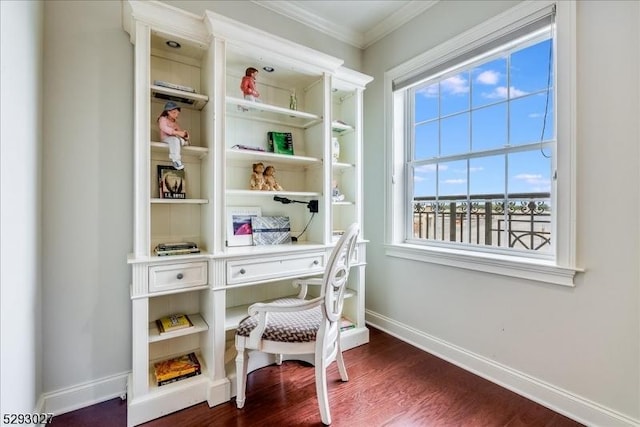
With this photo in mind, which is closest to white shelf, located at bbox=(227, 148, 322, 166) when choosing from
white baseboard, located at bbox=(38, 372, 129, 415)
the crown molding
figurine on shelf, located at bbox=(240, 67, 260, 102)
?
figurine on shelf, located at bbox=(240, 67, 260, 102)

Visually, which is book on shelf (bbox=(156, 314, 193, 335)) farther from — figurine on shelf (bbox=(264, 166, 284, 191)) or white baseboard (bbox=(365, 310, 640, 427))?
white baseboard (bbox=(365, 310, 640, 427))

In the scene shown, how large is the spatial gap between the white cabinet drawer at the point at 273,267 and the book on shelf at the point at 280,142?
32.8 inches

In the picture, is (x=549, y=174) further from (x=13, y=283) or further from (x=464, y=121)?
(x=13, y=283)

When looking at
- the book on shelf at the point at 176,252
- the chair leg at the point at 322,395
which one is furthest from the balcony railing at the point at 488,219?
the book on shelf at the point at 176,252

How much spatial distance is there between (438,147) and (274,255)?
5.24 feet

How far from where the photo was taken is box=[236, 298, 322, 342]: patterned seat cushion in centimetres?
166

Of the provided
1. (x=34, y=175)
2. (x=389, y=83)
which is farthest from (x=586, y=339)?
(x=34, y=175)

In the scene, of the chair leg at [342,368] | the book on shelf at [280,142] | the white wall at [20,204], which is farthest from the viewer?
the book on shelf at [280,142]

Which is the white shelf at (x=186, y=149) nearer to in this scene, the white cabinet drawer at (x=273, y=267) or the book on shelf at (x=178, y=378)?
the white cabinet drawer at (x=273, y=267)

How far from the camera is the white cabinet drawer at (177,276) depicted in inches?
64.8

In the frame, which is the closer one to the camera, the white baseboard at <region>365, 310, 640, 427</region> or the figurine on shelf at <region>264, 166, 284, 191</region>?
the white baseboard at <region>365, 310, 640, 427</region>

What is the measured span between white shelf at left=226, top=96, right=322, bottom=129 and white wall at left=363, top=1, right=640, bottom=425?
1.26 metres

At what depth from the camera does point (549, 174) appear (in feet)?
5.99

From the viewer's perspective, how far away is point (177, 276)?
5.61 ft
